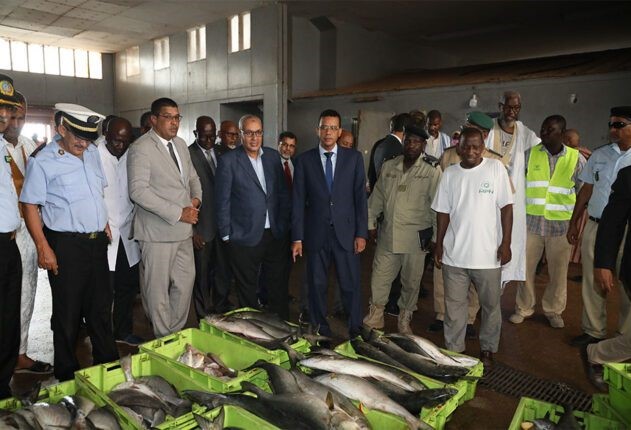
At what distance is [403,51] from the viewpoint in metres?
14.8

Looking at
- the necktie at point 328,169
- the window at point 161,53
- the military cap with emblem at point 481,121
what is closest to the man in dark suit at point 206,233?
the necktie at point 328,169

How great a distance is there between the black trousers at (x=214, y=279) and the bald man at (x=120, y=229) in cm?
61

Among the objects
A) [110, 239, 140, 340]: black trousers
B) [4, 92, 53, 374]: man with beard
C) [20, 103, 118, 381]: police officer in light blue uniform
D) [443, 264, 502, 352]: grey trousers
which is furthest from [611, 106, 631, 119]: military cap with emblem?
[4, 92, 53, 374]: man with beard

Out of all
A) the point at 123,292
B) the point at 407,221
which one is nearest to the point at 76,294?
the point at 123,292

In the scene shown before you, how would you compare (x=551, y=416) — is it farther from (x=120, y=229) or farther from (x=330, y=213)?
(x=120, y=229)

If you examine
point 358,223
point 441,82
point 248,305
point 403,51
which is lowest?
point 248,305

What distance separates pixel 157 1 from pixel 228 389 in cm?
1067

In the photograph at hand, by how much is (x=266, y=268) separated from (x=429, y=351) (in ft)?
6.09

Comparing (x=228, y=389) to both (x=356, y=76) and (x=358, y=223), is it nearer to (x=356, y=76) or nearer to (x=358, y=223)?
(x=358, y=223)

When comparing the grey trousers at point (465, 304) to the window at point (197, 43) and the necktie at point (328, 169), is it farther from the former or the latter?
the window at point (197, 43)

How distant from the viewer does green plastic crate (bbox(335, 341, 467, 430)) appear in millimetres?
2287

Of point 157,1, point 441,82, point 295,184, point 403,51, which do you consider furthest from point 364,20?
point 295,184

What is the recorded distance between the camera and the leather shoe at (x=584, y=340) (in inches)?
165

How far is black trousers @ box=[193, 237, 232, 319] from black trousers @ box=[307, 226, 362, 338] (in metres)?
1.14
